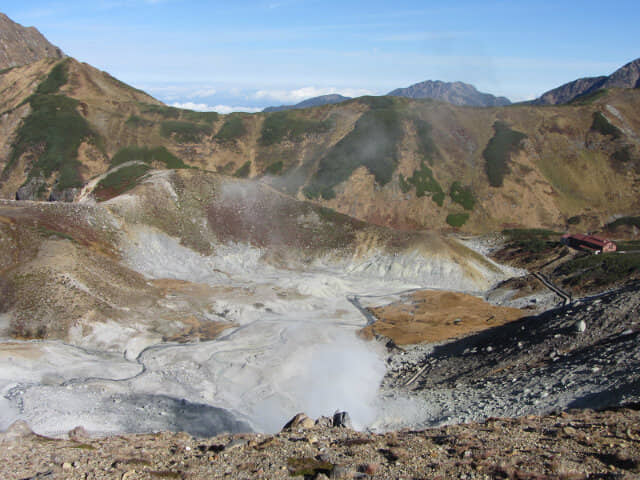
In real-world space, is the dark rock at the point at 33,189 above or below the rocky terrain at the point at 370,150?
below

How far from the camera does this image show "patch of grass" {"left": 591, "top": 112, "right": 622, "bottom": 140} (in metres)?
109

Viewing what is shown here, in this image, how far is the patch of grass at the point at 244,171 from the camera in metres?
112

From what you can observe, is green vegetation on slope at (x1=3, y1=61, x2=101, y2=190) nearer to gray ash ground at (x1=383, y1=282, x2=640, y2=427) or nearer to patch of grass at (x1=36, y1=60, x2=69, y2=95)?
patch of grass at (x1=36, y1=60, x2=69, y2=95)

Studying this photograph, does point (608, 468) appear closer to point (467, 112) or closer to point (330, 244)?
point (330, 244)

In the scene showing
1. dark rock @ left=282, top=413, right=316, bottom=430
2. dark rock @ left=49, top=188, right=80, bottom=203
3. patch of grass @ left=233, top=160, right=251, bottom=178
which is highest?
patch of grass @ left=233, top=160, right=251, bottom=178

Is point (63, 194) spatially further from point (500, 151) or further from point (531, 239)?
point (500, 151)

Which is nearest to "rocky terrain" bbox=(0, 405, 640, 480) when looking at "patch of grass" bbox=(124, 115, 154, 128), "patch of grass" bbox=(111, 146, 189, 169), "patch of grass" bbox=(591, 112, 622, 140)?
"patch of grass" bbox=(111, 146, 189, 169)

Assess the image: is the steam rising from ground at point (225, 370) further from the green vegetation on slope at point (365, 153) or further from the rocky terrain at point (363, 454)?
the green vegetation on slope at point (365, 153)

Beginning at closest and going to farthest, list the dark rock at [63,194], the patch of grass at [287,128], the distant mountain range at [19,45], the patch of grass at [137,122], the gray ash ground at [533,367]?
the gray ash ground at [533,367] < the dark rock at [63,194] < the patch of grass at [137,122] < the patch of grass at [287,128] < the distant mountain range at [19,45]

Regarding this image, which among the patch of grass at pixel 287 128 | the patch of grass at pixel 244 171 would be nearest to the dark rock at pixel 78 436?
the patch of grass at pixel 244 171

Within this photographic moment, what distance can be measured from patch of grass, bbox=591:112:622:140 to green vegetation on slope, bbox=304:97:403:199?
45087 mm

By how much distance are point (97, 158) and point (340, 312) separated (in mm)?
78009

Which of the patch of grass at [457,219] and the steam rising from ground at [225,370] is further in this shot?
the patch of grass at [457,219]

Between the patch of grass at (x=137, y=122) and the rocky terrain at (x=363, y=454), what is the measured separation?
349ft
